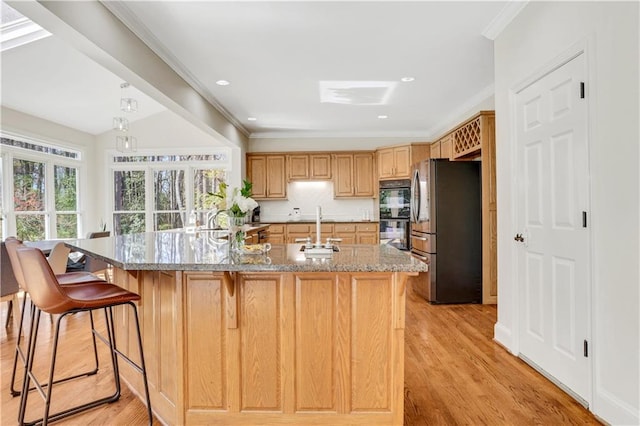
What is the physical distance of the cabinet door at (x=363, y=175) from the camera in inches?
260

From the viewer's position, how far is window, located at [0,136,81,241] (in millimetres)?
5098

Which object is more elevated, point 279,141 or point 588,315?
point 279,141

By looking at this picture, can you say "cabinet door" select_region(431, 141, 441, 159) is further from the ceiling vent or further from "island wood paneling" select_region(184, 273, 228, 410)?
"island wood paneling" select_region(184, 273, 228, 410)

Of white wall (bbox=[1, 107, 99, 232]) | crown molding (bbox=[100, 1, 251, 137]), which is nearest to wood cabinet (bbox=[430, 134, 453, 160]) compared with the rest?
crown molding (bbox=[100, 1, 251, 137])

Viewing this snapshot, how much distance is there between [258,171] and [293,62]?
3165 mm

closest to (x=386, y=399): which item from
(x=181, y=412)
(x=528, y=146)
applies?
(x=181, y=412)

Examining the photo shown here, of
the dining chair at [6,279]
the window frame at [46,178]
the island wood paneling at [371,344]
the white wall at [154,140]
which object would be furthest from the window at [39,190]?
the island wood paneling at [371,344]

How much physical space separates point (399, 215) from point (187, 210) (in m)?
3.97

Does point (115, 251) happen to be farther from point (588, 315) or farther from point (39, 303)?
point (588, 315)

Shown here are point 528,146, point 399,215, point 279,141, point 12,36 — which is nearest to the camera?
point 528,146

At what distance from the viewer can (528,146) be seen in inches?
102

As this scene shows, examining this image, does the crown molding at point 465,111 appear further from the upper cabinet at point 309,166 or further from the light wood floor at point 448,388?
the light wood floor at point 448,388

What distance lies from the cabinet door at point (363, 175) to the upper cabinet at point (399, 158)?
9.8 inches

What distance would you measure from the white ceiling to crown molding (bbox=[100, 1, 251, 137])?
0.01 metres
